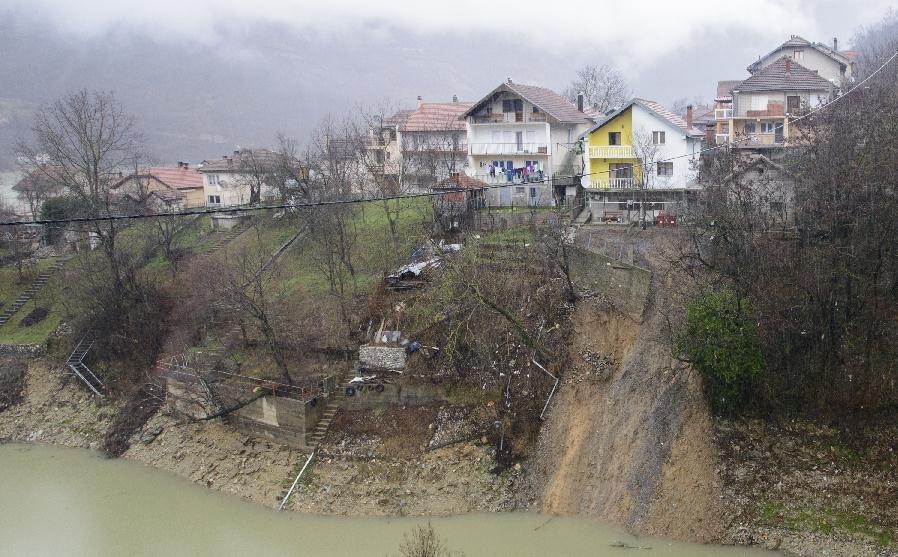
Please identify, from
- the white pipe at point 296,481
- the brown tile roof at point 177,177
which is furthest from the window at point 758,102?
the brown tile roof at point 177,177

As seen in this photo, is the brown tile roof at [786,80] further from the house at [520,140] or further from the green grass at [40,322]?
the green grass at [40,322]

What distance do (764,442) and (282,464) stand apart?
11741 millimetres

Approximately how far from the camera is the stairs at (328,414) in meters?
18.8

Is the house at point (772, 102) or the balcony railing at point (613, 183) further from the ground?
the house at point (772, 102)

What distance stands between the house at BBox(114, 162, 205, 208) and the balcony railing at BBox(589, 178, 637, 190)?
2095cm

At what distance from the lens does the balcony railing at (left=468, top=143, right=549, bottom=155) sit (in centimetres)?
3025

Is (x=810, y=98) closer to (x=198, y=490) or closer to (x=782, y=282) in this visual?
(x=782, y=282)

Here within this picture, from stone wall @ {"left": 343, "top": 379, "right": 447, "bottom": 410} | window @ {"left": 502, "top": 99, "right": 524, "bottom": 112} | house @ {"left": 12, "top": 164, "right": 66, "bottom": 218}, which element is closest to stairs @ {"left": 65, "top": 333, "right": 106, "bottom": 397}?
stone wall @ {"left": 343, "top": 379, "right": 447, "bottom": 410}

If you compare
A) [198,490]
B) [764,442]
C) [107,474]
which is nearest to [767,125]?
[764,442]

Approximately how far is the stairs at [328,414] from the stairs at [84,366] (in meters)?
8.97

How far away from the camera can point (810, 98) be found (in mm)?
27422

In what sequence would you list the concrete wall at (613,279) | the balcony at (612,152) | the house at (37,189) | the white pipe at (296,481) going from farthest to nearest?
the house at (37,189)
the balcony at (612,152)
the concrete wall at (613,279)
the white pipe at (296,481)

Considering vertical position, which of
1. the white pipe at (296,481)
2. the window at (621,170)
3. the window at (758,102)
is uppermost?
the window at (758,102)

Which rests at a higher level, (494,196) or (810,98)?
(810,98)
